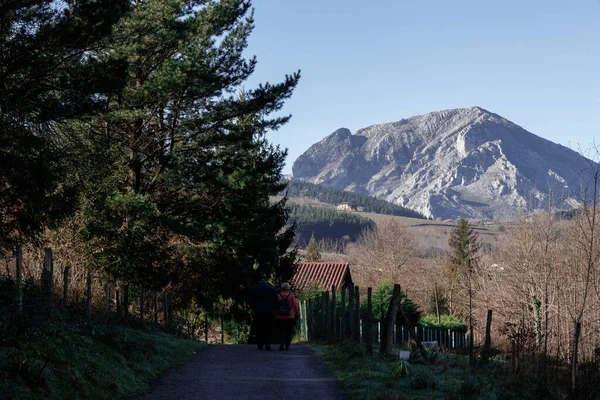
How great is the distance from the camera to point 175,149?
25859 millimetres

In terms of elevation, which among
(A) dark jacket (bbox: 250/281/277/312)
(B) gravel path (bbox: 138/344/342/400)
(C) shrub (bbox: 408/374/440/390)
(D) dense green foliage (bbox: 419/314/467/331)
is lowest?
(D) dense green foliage (bbox: 419/314/467/331)

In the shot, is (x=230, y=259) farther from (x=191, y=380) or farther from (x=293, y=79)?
(x=191, y=380)

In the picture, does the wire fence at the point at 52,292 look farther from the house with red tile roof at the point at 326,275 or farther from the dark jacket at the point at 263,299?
the house with red tile roof at the point at 326,275

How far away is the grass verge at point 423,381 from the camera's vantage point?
10617 millimetres

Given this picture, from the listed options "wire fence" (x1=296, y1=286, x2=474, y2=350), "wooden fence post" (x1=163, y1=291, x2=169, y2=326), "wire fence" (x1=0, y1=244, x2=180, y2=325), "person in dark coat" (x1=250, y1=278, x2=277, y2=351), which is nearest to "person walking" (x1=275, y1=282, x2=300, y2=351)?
"person in dark coat" (x1=250, y1=278, x2=277, y2=351)

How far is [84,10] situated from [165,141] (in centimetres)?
1144

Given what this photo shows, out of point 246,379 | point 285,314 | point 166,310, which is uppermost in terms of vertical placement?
point 285,314

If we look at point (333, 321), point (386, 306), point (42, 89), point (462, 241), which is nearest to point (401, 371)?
point (42, 89)

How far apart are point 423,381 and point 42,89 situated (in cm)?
926

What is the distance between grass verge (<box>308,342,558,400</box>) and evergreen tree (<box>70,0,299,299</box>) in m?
10.3

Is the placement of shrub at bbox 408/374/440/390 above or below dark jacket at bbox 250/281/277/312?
below

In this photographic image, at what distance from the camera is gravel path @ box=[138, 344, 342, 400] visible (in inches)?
426

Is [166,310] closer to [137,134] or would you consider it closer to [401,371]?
[137,134]

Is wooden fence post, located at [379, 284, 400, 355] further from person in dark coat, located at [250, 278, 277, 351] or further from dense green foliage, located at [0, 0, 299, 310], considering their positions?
dense green foliage, located at [0, 0, 299, 310]
